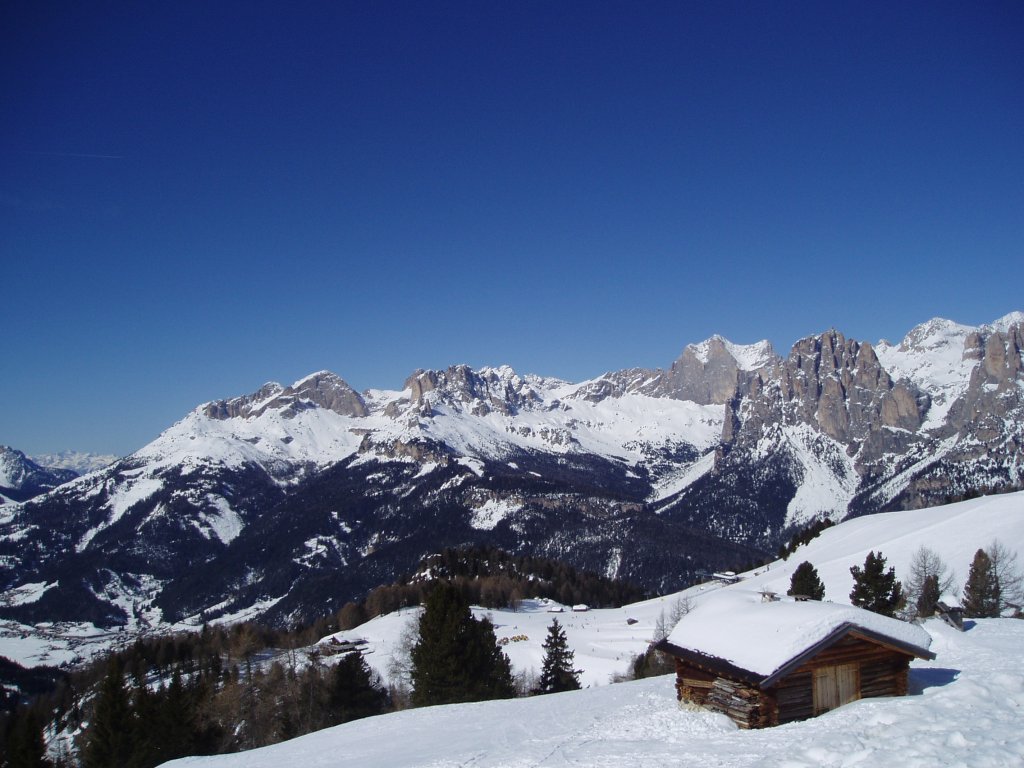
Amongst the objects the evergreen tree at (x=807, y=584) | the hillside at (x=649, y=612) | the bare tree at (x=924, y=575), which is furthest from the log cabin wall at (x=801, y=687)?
the hillside at (x=649, y=612)

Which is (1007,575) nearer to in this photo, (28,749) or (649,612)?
(649,612)

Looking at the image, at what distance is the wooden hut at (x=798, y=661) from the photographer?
64.4 ft

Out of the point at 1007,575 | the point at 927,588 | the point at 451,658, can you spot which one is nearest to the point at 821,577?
the point at 1007,575

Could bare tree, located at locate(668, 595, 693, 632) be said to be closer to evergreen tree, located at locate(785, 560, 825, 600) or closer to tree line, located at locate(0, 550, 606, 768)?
evergreen tree, located at locate(785, 560, 825, 600)

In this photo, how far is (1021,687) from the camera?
61.5 ft

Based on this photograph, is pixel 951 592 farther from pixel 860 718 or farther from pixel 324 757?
pixel 324 757

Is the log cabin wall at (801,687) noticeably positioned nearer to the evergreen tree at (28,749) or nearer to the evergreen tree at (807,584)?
the evergreen tree at (807,584)

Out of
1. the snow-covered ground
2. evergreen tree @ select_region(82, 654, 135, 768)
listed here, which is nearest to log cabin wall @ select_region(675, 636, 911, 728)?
the snow-covered ground

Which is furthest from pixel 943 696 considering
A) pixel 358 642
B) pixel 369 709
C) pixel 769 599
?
pixel 358 642

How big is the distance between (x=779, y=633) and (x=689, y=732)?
4.21 metres

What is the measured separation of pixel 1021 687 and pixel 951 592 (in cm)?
4809

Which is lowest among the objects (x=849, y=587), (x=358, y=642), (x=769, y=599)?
(x=358, y=642)

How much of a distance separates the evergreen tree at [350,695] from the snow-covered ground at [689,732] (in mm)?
17653

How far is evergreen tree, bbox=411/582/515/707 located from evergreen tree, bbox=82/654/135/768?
17.2m
